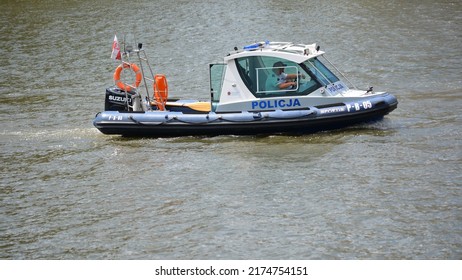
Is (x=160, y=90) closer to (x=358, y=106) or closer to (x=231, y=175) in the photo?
(x=231, y=175)

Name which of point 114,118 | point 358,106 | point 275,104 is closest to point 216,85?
point 275,104

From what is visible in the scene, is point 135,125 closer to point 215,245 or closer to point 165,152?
point 165,152

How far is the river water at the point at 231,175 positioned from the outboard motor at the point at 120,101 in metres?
0.79

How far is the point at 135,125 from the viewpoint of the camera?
20.8 meters

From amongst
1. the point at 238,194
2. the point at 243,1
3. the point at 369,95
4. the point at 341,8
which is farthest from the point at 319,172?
the point at 243,1

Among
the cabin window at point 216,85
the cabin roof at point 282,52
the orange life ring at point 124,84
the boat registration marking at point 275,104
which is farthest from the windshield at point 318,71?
the orange life ring at point 124,84

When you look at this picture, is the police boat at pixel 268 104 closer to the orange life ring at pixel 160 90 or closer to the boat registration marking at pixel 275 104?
the boat registration marking at pixel 275 104

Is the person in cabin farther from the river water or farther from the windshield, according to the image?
the river water

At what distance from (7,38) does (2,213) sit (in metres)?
20.9

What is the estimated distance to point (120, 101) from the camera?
853 inches

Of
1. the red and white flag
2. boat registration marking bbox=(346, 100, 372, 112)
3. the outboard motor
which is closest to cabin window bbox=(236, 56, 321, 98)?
boat registration marking bbox=(346, 100, 372, 112)

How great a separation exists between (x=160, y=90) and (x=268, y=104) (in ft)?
8.89

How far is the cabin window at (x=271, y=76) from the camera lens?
66.7 feet
